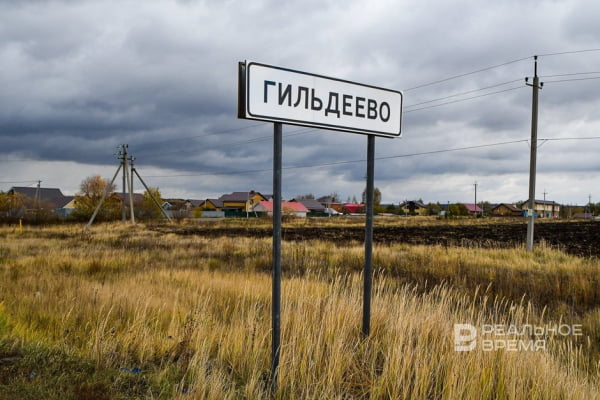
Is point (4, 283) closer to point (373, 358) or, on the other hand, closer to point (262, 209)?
point (373, 358)

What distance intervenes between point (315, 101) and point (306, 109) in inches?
4.8

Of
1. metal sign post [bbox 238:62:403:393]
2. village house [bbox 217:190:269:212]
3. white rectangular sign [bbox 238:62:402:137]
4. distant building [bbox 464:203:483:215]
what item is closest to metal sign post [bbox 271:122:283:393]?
metal sign post [bbox 238:62:403:393]

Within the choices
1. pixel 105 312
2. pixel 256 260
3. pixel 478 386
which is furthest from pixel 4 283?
pixel 478 386

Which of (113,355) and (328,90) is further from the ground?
(328,90)

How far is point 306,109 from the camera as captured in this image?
316cm

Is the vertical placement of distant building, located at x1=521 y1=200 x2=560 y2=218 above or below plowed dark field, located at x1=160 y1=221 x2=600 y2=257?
above

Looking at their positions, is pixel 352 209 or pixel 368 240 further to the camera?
pixel 352 209

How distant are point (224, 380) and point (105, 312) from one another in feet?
9.33

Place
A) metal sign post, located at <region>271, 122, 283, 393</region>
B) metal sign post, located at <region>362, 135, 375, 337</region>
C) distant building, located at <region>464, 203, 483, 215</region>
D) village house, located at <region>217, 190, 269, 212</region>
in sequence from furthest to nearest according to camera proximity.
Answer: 1. distant building, located at <region>464, 203, 483, 215</region>
2. village house, located at <region>217, 190, 269, 212</region>
3. metal sign post, located at <region>362, 135, 375, 337</region>
4. metal sign post, located at <region>271, 122, 283, 393</region>

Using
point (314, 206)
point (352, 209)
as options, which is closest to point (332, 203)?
point (352, 209)

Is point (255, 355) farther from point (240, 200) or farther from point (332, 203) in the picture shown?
point (332, 203)

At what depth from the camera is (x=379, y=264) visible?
40.4ft

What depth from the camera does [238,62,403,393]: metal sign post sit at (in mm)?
2859

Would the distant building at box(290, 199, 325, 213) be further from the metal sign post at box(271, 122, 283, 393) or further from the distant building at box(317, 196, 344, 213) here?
the metal sign post at box(271, 122, 283, 393)
